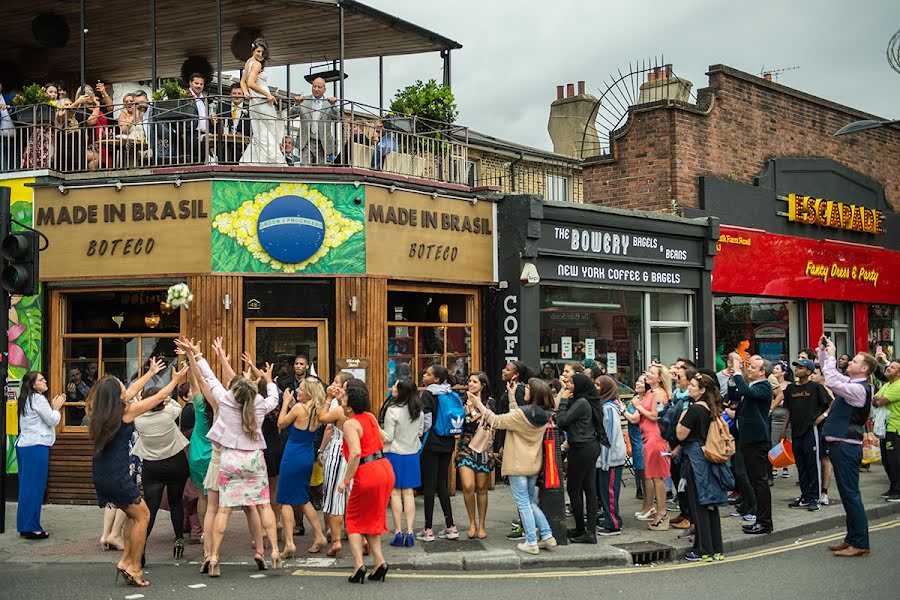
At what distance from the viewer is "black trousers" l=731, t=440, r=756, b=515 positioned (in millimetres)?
11195

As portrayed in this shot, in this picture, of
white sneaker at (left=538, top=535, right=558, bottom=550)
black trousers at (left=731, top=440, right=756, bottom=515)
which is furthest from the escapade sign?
white sneaker at (left=538, top=535, right=558, bottom=550)

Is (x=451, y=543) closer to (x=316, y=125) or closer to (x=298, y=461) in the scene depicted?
(x=298, y=461)

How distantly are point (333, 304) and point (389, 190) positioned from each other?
1837 mm

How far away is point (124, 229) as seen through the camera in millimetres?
13281

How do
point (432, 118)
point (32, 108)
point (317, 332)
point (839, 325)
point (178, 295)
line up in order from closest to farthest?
point (178, 295), point (317, 332), point (32, 108), point (432, 118), point (839, 325)

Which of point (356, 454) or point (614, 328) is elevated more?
point (614, 328)

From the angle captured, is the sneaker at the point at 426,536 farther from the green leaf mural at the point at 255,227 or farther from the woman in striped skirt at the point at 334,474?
the green leaf mural at the point at 255,227

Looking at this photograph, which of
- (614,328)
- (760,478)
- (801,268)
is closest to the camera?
(760,478)

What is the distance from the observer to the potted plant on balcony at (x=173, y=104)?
13625 millimetres

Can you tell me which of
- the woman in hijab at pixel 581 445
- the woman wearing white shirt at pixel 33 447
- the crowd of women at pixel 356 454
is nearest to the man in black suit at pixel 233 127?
the crowd of women at pixel 356 454

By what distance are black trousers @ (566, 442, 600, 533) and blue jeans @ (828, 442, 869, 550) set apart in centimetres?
246

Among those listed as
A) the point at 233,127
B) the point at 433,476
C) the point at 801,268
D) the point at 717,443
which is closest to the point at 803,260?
the point at 801,268

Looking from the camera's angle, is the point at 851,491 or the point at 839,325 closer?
the point at 851,491

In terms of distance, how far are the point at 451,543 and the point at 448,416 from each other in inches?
53.5
